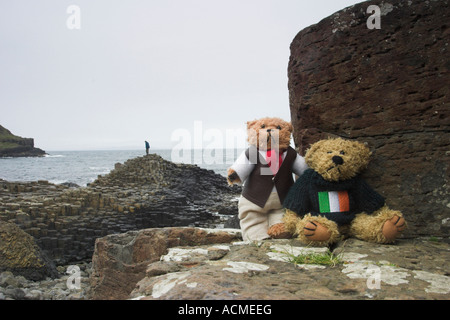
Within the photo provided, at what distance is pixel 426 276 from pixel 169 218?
9776 mm

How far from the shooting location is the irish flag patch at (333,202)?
3303mm

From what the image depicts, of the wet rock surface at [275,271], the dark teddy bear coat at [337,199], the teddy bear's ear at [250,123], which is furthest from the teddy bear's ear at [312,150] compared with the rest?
the wet rock surface at [275,271]

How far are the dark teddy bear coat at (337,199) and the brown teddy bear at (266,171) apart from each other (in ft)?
1.04

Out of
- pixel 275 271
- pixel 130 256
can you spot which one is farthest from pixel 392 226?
pixel 130 256

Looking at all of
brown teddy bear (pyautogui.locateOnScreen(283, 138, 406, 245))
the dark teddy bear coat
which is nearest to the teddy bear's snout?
brown teddy bear (pyautogui.locateOnScreen(283, 138, 406, 245))

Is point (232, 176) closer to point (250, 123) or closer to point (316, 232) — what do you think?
point (250, 123)

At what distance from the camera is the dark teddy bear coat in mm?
3289

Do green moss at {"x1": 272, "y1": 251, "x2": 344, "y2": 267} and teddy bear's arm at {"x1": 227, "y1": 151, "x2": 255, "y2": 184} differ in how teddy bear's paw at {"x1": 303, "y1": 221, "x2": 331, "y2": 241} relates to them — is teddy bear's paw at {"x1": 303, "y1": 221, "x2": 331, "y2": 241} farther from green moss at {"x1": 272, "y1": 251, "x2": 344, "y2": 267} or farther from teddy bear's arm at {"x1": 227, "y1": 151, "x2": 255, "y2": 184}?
teddy bear's arm at {"x1": 227, "y1": 151, "x2": 255, "y2": 184}

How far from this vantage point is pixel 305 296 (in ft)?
6.46

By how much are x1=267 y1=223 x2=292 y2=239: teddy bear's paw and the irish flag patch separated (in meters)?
0.42

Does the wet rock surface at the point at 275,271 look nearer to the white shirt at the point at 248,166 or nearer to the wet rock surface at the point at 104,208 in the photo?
the white shirt at the point at 248,166

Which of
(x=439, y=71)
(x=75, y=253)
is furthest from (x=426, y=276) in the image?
(x=75, y=253)

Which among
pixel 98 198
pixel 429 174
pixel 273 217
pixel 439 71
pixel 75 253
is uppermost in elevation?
pixel 439 71
